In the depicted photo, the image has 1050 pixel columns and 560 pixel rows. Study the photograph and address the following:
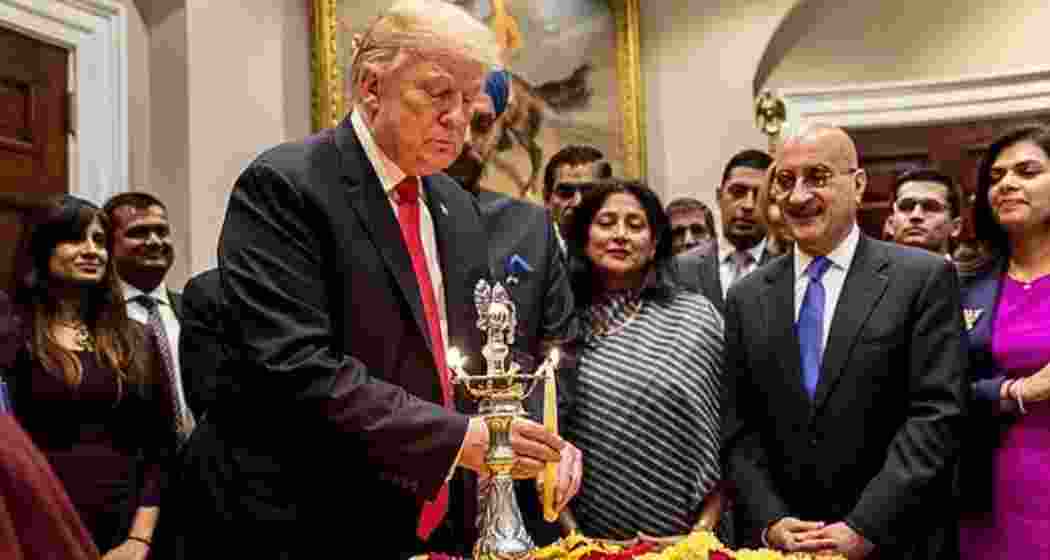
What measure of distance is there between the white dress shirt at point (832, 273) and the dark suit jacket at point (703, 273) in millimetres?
978

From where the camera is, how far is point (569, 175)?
531cm

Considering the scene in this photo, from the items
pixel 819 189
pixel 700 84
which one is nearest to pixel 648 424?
pixel 819 189

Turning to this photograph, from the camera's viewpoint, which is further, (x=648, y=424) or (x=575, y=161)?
(x=575, y=161)

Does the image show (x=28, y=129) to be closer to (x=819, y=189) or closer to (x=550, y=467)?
(x=819, y=189)

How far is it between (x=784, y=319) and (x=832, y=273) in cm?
17

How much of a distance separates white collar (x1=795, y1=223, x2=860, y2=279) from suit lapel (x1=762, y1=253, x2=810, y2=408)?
21mm

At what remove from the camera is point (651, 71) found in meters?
8.59

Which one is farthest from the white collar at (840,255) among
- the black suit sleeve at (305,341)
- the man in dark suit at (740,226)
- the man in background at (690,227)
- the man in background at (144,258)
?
the man in background at (144,258)

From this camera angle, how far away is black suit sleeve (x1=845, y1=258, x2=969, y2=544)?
330cm

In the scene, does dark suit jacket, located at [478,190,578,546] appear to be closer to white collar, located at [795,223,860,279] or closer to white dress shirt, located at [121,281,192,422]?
white collar, located at [795,223,860,279]

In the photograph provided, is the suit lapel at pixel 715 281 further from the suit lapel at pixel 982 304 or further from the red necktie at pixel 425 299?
the red necktie at pixel 425 299

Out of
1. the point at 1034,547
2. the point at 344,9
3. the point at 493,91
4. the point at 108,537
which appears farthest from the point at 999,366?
the point at 344,9

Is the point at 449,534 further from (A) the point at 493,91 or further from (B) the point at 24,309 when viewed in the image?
(B) the point at 24,309

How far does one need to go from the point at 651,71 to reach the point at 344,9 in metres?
2.34
